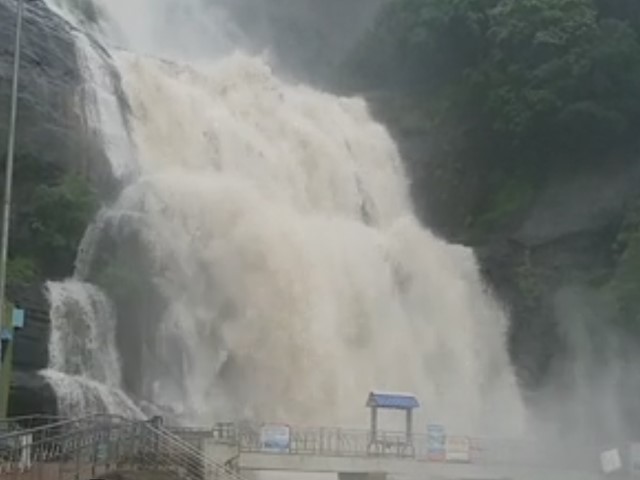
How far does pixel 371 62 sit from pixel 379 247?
2086 centimetres

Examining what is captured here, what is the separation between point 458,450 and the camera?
3092 cm

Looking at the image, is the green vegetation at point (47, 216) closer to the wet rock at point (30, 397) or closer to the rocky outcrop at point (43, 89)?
the rocky outcrop at point (43, 89)

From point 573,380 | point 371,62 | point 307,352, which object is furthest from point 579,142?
point 307,352

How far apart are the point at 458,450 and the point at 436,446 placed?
2.25 ft

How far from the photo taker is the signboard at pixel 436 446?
30.4 meters

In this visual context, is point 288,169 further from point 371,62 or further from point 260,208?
point 371,62

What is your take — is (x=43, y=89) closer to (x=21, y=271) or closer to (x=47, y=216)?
(x=47, y=216)

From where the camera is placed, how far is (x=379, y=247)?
42438 millimetres

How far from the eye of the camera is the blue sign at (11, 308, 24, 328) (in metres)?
31.2

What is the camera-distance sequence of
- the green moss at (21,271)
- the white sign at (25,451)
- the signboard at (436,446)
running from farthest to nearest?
the green moss at (21,271) → the signboard at (436,446) → the white sign at (25,451)

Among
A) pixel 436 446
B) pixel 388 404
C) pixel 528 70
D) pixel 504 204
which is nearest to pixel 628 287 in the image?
pixel 504 204

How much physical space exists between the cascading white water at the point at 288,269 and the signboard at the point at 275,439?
15.8 ft

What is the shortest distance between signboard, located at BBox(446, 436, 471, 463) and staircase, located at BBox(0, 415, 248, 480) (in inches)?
269

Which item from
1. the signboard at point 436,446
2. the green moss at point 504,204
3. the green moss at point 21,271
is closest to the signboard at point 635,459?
the signboard at point 436,446
